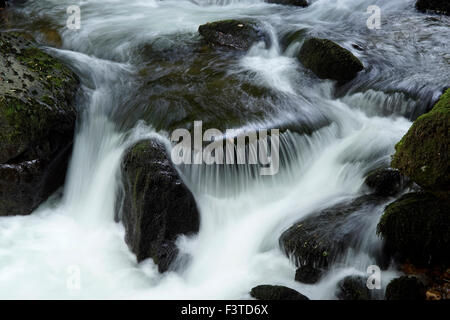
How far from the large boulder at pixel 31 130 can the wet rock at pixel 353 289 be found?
4268 millimetres

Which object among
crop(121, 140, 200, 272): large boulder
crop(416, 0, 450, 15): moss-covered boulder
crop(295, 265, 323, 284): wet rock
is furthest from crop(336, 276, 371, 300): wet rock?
crop(416, 0, 450, 15): moss-covered boulder

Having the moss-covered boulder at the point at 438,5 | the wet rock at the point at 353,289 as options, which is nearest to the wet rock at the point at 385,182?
the wet rock at the point at 353,289

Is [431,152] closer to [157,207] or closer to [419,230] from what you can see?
[419,230]

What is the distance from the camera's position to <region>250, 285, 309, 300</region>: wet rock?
4.41m

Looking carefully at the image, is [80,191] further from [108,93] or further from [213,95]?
[213,95]

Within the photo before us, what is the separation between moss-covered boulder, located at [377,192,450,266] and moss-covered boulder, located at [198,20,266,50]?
215 inches

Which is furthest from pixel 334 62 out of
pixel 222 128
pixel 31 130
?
pixel 31 130

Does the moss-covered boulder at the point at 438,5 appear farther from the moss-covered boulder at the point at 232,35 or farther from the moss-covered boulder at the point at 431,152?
the moss-covered boulder at the point at 431,152

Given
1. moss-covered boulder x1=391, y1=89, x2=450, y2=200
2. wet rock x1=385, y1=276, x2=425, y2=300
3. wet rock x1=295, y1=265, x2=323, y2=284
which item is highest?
moss-covered boulder x1=391, y1=89, x2=450, y2=200

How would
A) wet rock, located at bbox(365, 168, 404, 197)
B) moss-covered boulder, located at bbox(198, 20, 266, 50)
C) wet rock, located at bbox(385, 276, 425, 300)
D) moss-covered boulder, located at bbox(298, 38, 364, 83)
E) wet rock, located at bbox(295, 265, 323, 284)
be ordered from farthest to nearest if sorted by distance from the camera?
moss-covered boulder, located at bbox(198, 20, 266, 50)
moss-covered boulder, located at bbox(298, 38, 364, 83)
wet rock, located at bbox(365, 168, 404, 197)
wet rock, located at bbox(295, 265, 323, 284)
wet rock, located at bbox(385, 276, 425, 300)

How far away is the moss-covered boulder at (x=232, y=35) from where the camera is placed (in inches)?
361

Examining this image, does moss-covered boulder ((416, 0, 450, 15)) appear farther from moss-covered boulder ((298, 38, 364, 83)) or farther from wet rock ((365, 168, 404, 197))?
wet rock ((365, 168, 404, 197))

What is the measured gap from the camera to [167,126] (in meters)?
6.61

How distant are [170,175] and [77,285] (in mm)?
1687
